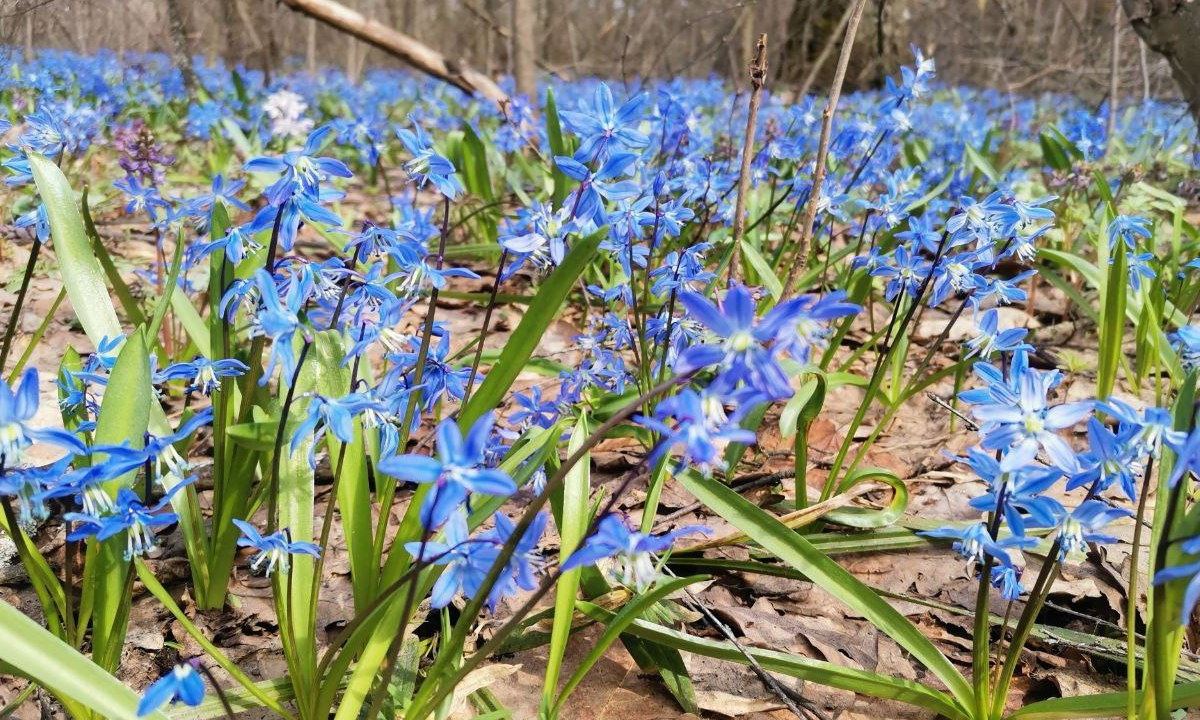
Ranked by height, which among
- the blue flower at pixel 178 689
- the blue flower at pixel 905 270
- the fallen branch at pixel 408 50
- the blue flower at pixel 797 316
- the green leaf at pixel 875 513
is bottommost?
the green leaf at pixel 875 513

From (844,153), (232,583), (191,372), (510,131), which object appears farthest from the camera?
(510,131)

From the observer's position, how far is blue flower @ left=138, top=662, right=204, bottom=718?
1070 mm

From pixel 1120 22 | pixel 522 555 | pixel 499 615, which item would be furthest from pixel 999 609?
pixel 1120 22

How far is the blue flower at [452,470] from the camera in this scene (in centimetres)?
97

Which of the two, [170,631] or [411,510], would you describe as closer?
[411,510]

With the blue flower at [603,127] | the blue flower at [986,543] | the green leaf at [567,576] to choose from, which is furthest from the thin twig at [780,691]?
the blue flower at [603,127]

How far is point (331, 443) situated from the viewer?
178 cm

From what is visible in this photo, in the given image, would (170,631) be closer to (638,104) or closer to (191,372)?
(191,372)

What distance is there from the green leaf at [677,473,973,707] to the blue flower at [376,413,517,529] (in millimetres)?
777

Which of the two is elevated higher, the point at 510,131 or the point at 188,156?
the point at 510,131

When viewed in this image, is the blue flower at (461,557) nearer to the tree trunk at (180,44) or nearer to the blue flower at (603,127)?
the blue flower at (603,127)

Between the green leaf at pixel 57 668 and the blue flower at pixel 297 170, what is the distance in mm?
707

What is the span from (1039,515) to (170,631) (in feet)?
5.76

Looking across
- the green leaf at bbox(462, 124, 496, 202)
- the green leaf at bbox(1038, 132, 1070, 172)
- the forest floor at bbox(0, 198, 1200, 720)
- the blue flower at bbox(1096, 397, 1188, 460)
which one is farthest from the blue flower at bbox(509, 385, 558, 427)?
the green leaf at bbox(1038, 132, 1070, 172)
